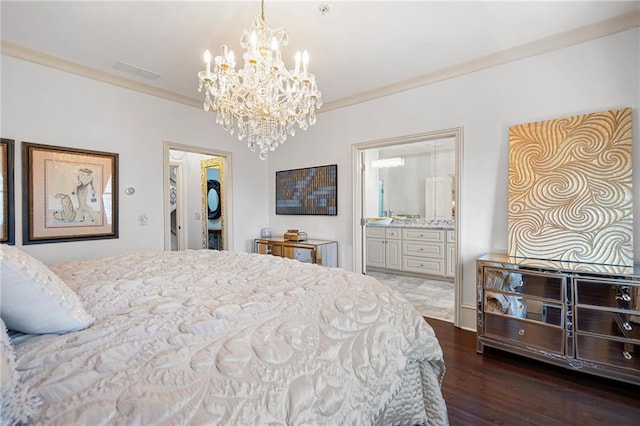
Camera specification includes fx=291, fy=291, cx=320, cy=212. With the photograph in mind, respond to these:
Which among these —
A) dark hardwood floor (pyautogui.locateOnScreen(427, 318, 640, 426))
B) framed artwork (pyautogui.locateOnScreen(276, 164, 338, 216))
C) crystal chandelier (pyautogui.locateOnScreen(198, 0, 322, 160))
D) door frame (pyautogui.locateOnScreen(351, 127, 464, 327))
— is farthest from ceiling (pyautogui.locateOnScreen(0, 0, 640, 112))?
dark hardwood floor (pyautogui.locateOnScreen(427, 318, 640, 426))

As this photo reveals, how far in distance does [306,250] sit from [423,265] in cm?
252

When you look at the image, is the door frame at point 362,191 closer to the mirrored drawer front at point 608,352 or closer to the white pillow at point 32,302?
the mirrored drawer front at point 608,352

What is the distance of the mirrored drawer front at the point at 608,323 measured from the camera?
1.97m

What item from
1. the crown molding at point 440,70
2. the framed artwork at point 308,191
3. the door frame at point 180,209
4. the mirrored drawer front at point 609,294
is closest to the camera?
the mirrored drawer front at point 609,294

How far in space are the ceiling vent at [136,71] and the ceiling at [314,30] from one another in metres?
0.05

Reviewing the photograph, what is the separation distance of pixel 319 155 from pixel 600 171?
3012mm

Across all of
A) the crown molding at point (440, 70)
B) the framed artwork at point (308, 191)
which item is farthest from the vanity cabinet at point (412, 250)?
the crown molding at point (440, 70)

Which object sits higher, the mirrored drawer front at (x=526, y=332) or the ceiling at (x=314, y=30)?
the ceiling at (x=314, y=30)

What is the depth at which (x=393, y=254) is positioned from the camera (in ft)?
18.4

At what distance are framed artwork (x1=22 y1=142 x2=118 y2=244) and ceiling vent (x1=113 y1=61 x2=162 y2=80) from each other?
90 centimetres

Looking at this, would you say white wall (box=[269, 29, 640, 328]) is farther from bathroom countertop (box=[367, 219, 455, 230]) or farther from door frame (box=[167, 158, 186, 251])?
door frame (box=[167, 158, 186, 251])

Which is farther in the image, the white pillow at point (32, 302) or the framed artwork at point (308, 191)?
the framed artwork at point (308, 191)

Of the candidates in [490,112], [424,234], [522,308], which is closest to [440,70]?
[490,112]

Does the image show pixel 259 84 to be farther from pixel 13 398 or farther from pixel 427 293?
pixel 427 293
